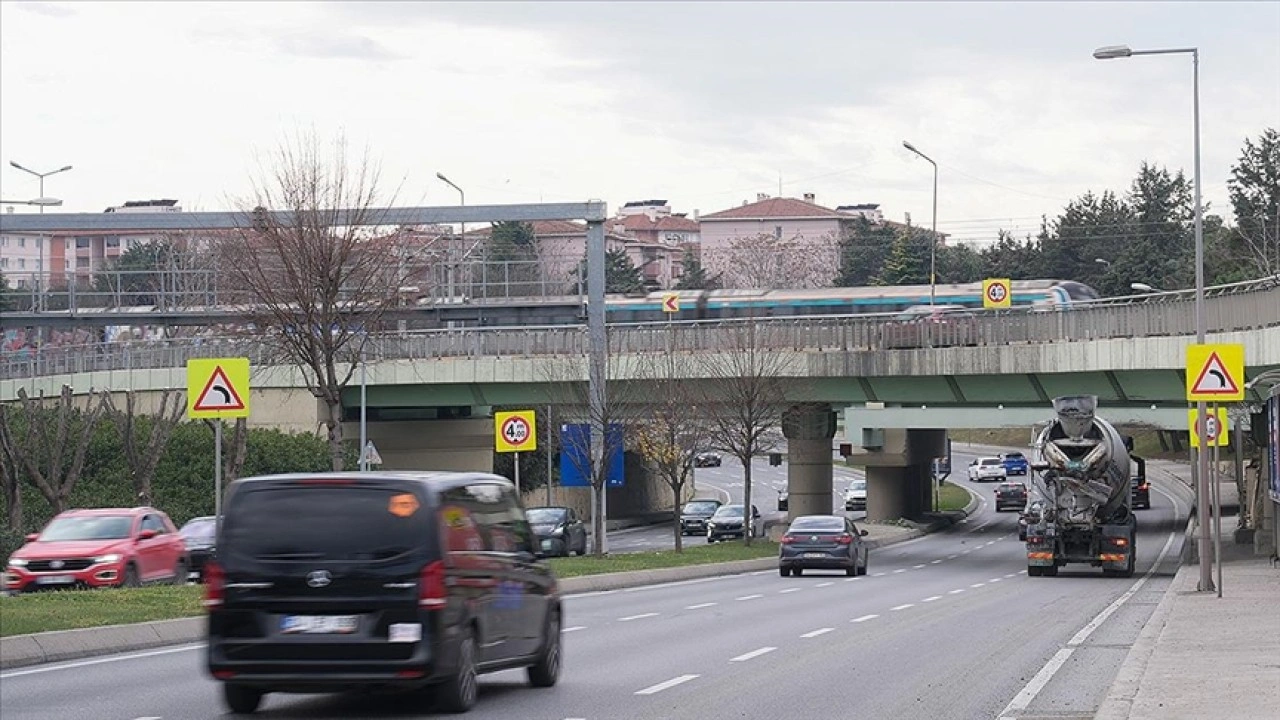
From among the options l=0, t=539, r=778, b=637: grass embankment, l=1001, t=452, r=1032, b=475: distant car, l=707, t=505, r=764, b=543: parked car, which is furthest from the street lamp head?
l=1001, t=452, r=1032, b=475: distant car

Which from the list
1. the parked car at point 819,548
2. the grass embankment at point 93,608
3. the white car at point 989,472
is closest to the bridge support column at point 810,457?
the parked car at point 819,548

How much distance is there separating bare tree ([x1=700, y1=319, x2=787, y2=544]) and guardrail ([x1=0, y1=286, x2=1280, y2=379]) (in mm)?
135

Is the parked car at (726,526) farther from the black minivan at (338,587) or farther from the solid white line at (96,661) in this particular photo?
the black minivan at (338,587)

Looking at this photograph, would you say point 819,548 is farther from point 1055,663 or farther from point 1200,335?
point 1055,663

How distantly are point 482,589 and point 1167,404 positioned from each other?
128 feet

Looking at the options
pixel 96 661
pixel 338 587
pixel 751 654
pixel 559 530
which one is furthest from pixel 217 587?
pixel 559 530

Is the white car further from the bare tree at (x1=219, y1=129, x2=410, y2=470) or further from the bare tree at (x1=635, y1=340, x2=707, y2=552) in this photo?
the bare tree at (x1=219, y1=129, x2=410, y2=470)

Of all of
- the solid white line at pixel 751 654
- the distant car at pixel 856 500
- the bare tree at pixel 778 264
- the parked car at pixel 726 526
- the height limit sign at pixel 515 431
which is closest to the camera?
the solid white line at pixel 751 654

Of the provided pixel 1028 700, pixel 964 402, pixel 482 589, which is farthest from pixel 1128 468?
pixel 482 589

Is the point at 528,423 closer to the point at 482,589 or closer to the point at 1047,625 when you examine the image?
the point at 1047,625

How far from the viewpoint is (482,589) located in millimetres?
13727

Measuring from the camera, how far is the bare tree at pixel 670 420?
53.8m

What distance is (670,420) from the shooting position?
53438mm

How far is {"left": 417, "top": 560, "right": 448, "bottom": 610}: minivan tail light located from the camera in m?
12.8
